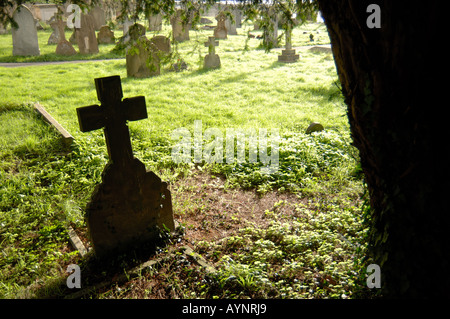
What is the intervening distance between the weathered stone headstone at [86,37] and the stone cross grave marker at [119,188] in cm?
1447

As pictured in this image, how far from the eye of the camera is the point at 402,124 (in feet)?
6.08

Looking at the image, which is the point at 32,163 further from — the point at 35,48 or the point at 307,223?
the point at 35,48

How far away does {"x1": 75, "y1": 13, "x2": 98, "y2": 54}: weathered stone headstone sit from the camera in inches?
622

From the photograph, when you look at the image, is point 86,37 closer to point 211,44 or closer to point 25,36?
point 25,36

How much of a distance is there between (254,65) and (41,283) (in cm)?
1205

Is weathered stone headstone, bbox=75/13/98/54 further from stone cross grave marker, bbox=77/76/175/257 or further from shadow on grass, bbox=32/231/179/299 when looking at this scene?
shadow on grass, bbox=32/231/179/299

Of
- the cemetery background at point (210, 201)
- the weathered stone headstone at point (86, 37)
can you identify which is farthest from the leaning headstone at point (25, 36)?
the cemetery background at point (210, 201)

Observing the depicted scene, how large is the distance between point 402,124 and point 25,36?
52.5ft

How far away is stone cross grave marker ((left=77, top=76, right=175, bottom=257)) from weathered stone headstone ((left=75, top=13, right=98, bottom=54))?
1447cm

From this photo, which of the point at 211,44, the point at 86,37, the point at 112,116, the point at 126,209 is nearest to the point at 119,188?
the point at 126,209

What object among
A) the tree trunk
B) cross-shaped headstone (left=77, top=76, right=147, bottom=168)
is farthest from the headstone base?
the tree trunk

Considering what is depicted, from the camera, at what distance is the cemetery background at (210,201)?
2910 millimetres

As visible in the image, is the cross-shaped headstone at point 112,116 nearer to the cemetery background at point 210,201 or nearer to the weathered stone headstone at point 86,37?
the cemetery background at point 210,201

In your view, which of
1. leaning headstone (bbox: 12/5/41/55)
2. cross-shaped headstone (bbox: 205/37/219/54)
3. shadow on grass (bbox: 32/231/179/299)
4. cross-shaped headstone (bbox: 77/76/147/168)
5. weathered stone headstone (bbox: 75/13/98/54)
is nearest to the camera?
shadow on grass (bbox: 32/231/179/299)
